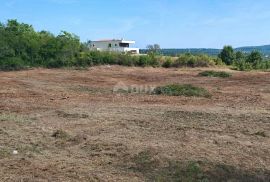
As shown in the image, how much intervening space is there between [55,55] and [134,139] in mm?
24882

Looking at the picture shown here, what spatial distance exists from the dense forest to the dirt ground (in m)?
16.6

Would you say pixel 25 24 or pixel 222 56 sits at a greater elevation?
pixel 25 24

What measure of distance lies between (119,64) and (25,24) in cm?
846

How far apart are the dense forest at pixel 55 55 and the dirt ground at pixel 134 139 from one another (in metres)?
16.6

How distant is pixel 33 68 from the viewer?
30969mm

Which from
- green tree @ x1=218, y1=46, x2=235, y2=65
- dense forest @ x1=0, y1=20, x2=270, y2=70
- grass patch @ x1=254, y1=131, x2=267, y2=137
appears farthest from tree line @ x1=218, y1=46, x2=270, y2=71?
grass patch @ x1=254, y1=131, x2=267, y2=137

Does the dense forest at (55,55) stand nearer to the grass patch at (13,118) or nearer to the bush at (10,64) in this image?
the bush at (10,64)

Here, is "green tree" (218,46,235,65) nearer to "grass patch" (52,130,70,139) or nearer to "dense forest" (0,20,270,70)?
"dense forest" (0,20,270,70)

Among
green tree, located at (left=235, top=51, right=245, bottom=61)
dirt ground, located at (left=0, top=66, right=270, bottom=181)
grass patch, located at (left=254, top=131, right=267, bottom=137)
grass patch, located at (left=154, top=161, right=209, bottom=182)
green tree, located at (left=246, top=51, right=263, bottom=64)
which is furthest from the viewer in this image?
green tree, located at (left=235, top=51, right=245, bottom=61)

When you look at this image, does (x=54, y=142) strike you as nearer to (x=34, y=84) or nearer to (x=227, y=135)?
(x=227, y=135)

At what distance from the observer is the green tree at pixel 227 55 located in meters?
50.7

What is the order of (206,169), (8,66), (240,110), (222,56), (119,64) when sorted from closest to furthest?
(206,169) → (240,110) → (8,66) → (119,64) → (222,56)

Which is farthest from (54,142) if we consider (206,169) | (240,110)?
(240,110)

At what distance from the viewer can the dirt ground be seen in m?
6.70
